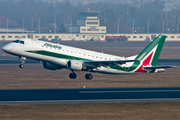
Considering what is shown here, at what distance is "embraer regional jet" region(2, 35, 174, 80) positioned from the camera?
5500 centimetres

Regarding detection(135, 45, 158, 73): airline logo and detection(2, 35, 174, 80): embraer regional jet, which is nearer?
detection(2, 35, 174, 80): embraer regional jet

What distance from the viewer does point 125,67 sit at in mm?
61469

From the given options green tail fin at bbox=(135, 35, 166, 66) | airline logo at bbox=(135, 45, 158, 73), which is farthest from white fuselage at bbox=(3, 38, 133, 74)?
green tail fin at bbox=(135, 35, 166, 66)

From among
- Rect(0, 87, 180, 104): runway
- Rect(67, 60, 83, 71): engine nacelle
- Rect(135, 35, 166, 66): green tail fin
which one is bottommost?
Rect(0, 87, 180, 104): runway

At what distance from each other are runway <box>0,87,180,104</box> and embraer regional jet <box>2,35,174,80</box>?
14.4 feet

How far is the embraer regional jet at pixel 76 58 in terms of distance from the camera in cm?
5500

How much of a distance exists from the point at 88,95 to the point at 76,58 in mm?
9341

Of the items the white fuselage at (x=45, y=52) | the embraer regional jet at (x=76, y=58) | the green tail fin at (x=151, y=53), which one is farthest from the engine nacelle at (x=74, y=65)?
the green tail fin at (x=151, y=53)

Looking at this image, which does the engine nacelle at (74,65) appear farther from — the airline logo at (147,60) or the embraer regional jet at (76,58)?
the airline logo at (147,60)

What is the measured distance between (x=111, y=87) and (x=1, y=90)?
1888 centimetres

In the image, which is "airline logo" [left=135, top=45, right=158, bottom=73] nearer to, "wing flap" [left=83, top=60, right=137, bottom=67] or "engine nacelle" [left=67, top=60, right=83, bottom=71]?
"wing flap" [left=83, top=60, right=137, bottom=67]

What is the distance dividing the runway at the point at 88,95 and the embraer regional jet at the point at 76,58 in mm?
4376

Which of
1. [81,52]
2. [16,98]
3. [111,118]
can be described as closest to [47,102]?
[16,98]

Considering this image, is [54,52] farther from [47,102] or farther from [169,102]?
[169,102]
